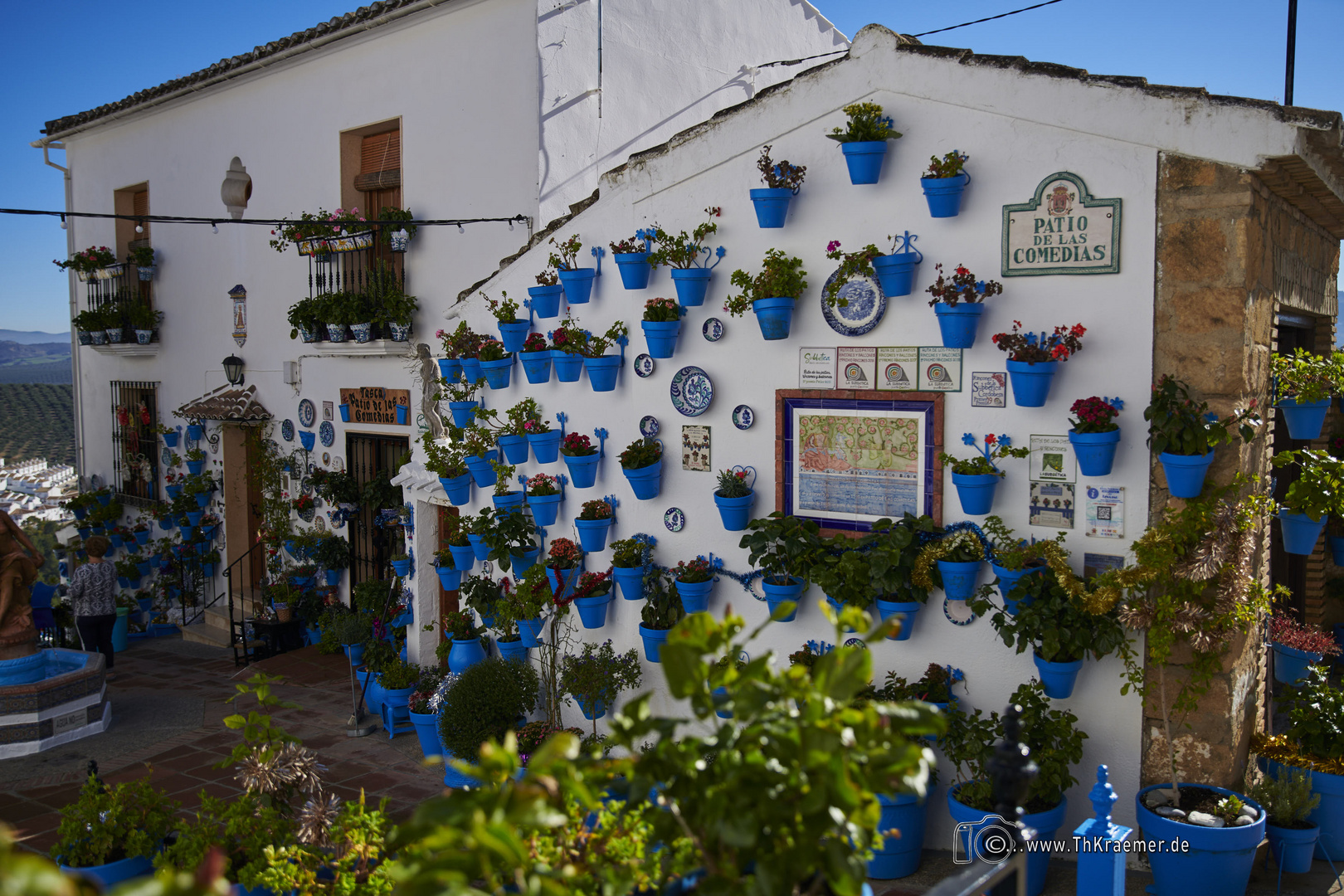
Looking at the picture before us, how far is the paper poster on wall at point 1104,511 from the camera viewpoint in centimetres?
498

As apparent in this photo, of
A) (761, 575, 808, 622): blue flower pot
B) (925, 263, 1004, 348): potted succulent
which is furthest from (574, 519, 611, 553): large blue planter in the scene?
(925, 263, 1004, 348): potted succulent

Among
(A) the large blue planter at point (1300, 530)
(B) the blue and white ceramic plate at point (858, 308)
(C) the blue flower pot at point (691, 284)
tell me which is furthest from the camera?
(C) the blue flower pot at point (691, 284)

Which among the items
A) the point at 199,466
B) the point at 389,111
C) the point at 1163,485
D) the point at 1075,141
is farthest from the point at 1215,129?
the point at 199,466

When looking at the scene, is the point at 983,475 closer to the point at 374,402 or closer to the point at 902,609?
the point at 902,609

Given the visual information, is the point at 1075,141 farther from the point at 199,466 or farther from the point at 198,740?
the point at 199,466

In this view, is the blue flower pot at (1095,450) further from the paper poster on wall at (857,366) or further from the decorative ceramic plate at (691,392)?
the decorative ceramic plate at (691,392)

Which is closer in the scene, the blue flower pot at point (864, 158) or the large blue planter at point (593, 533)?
the blue flower pot at point (864, 158)

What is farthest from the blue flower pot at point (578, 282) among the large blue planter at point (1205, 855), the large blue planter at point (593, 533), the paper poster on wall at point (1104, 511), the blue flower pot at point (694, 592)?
the large blue planter at point (1205, 855)

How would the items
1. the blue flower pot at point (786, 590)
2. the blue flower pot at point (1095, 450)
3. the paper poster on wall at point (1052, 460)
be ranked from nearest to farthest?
the blue flower pot at point (1095, 450)
the paper poster on wall at point (1052, 460)
the blue flower pot at point (786, 590)

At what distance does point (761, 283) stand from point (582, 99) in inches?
147

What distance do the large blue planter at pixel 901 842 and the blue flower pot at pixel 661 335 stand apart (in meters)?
3.09

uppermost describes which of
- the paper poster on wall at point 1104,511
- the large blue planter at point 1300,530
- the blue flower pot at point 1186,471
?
the blue flower pot at point 1186,471

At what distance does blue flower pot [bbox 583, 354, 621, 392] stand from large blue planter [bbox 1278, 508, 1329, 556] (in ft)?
13.6

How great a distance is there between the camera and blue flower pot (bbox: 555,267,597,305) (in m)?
6.90
